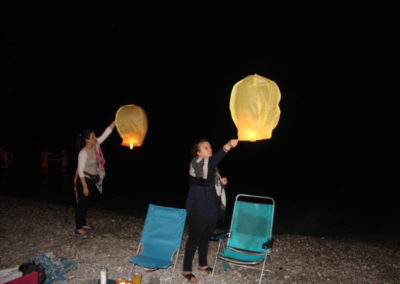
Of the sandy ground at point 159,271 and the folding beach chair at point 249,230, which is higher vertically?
the folding beach chair at point 249,230

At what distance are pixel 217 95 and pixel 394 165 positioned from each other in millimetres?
19019

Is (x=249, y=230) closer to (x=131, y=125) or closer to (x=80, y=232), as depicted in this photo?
(x=131, y=125)

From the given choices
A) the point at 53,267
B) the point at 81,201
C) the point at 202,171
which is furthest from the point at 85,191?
the point at 202,171

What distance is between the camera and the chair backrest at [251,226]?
4477mm

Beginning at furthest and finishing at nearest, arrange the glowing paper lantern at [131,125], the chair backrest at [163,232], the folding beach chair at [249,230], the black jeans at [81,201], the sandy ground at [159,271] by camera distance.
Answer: the black jeans at [81,201] → the glowing paper lantern at [131,125] → the folding beach chair at [249,230] → the sandy ground at [159,271] → the chair backrest at [163,232]

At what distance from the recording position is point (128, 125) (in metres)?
4.54

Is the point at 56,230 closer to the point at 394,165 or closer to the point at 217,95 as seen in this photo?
the point at 394,165

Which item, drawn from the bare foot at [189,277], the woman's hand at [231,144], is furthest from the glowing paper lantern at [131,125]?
the bare foot at [189,277]

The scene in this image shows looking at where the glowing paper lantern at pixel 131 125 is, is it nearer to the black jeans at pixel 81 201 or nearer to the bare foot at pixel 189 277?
the black jeans at pixel 81 201

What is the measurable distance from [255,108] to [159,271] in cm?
261

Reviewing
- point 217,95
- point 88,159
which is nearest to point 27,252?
point 88,159

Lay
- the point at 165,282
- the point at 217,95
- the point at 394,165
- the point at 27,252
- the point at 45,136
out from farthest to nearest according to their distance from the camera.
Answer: the point at 217,95, the point at 45,136, the point at 394,165, the point at 27,252, the point at 165,282

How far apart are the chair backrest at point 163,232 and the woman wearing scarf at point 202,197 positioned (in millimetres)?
216

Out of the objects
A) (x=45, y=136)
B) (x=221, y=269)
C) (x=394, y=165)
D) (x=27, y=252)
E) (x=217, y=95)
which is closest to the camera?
Answer: (x=221, y=269)
